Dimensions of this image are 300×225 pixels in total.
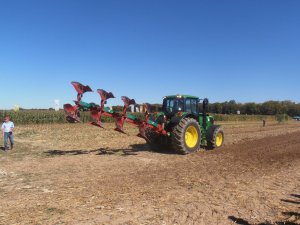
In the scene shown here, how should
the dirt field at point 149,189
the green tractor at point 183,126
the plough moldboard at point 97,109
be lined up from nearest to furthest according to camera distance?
the dirt field at point 149,189, the plough moldboard at point 97,109, the green tractor at point 183,126

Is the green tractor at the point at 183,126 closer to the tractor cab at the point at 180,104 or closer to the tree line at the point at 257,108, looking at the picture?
the tractor cab at the point at 180,104

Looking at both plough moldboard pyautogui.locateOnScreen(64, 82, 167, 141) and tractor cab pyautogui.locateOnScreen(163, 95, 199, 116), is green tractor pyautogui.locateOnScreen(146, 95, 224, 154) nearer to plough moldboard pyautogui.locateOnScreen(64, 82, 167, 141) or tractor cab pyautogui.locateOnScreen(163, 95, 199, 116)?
tractor cab pyautogui.locateOnScreen(163, 95, 199, 116)

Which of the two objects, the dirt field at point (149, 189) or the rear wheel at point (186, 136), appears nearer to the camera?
the dirt field at point (149, 189)

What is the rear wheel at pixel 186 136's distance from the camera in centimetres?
1273

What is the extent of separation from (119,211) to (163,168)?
4.39m

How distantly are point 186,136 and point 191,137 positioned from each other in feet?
1.01

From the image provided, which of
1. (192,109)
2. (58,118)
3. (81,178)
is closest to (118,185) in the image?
(81,178)

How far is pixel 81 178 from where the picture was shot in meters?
8.62

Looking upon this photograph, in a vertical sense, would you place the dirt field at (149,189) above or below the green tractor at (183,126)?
below

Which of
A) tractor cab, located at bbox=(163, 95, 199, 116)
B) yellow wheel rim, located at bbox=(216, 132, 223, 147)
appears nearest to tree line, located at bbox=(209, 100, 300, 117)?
yellow wheel rim, located at bbox=(216, 132, 223, 147)

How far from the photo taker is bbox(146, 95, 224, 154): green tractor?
508 inches

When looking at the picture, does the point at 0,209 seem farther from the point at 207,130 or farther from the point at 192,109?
the point at 207,130

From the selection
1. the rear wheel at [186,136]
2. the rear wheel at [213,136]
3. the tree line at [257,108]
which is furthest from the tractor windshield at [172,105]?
the tree line at [257,108]

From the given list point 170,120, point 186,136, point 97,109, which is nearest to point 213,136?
point 186,136
